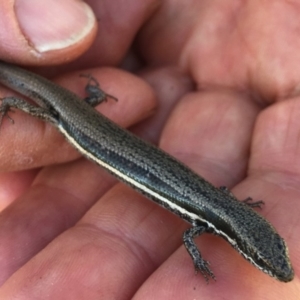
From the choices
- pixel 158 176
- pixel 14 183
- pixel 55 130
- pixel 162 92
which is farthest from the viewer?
pixel 162 92

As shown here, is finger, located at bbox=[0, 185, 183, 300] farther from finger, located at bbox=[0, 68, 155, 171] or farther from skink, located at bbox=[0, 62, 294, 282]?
finger, located at bbox=[0, 68, 155, 171]

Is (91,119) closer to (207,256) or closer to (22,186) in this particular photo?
(22,186)

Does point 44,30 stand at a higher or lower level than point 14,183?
higher

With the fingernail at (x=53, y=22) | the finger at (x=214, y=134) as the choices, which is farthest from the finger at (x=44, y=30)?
the finger at (x=214, y=134)

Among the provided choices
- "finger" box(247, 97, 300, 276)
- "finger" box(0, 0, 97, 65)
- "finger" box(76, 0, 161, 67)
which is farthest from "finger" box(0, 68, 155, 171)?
"finger" box(247, 97, 300, 276)

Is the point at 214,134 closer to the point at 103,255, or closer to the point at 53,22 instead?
the point at 103,255

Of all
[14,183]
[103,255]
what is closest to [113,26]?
[14,183]

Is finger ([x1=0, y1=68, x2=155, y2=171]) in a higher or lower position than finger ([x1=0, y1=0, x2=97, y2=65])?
lower
